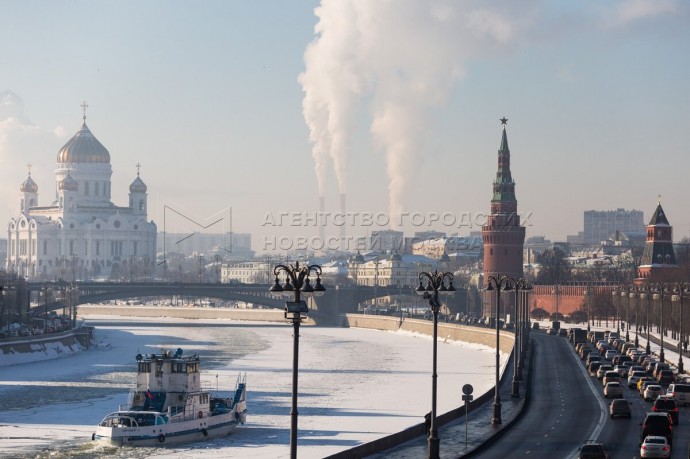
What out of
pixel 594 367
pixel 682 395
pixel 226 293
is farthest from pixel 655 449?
pixel 226 293

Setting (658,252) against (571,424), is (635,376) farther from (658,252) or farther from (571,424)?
(658,252)

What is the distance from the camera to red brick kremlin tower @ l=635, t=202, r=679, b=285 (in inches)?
6745

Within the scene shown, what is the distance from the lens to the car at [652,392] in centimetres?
6619

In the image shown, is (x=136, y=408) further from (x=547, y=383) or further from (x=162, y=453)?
(x=547, y=383)

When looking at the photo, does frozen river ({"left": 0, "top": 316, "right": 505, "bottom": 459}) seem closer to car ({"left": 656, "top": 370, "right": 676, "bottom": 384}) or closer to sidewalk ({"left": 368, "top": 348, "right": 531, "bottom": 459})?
sidewalk ({"left": 368, "top": 348, "right": 531, "bottom": 459})

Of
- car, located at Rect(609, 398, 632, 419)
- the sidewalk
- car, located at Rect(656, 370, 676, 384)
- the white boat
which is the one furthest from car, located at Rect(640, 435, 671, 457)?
car, located at Rect(656, 370, 676, 384)

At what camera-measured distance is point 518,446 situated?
50969mm

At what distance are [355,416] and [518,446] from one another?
21.4 m

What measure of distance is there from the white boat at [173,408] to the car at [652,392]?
16.8 m

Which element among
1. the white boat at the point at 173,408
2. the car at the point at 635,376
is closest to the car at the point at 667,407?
the car at the point at 635,376

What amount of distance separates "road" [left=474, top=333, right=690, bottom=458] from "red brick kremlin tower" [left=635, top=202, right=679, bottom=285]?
89.2m

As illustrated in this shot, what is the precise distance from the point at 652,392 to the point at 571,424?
33.0 ft

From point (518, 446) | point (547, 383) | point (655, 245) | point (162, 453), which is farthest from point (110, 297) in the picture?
point (518, 446)

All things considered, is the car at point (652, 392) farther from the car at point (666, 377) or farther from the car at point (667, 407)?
the car at point (667, 407)
